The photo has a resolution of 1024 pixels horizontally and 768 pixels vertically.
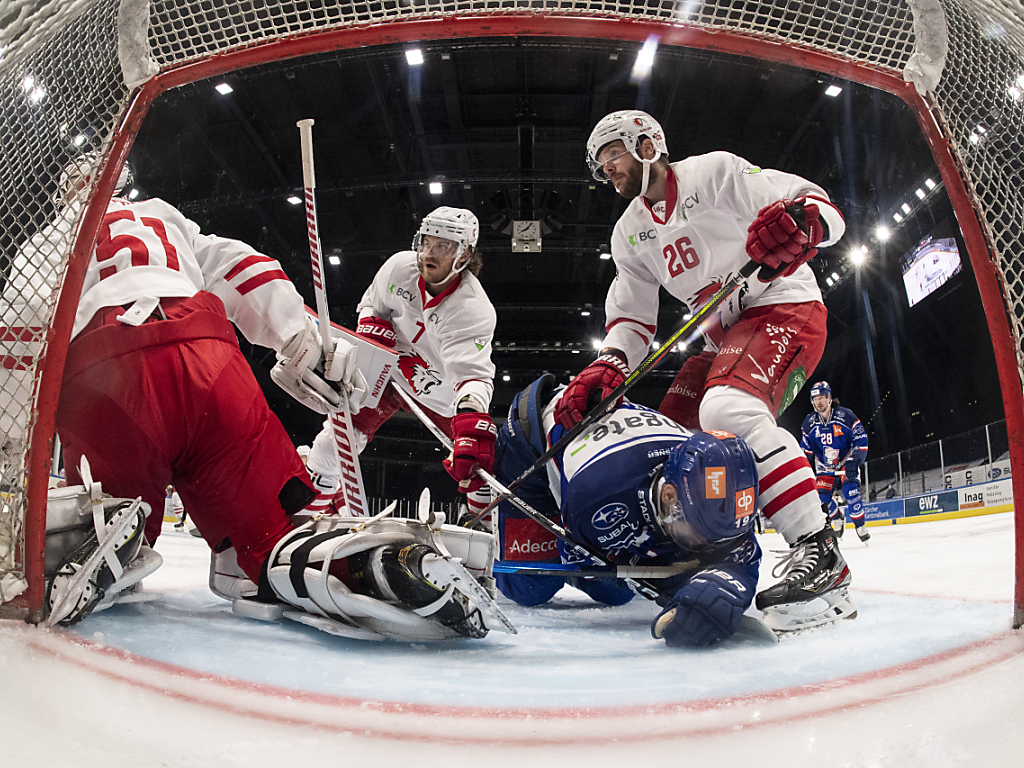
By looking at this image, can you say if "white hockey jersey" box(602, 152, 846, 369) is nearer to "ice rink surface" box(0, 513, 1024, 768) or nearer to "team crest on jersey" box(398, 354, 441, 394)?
"ice rink surface" box(0, 513, 1024, 768)

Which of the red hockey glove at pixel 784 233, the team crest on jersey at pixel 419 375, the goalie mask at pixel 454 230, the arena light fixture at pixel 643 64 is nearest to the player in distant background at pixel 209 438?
the red hockey glove at pixel 784 233

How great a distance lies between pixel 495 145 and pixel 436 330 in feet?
13.2

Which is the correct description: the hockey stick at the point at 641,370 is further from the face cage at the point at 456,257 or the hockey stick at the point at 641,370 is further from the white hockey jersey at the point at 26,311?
the face cage at the point at 456,257

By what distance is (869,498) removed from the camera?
30.6 ft

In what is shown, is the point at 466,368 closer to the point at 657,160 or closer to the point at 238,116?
the point at 657,160

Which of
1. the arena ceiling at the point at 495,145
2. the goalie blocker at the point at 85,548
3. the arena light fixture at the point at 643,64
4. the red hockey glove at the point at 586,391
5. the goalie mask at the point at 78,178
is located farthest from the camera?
the arena ceiling at the point at 495,145

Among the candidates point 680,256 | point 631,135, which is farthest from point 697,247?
point 631,135

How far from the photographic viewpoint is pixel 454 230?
8.43 ft

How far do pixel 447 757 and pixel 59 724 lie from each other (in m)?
0.33

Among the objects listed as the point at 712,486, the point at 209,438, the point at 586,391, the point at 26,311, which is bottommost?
the point at 712,486

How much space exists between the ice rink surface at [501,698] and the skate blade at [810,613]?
36mm

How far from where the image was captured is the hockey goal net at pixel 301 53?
37.5 inches

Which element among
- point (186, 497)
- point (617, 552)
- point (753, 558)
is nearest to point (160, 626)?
point (186, 497)

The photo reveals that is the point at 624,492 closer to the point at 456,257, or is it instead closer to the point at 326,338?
the point at 326,338
